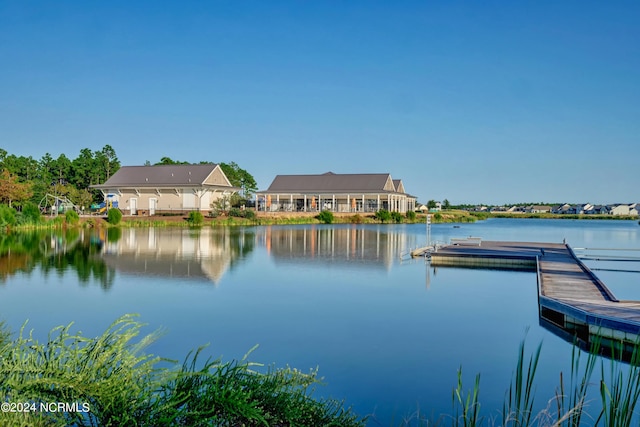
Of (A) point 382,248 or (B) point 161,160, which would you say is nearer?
(A) point 382,248

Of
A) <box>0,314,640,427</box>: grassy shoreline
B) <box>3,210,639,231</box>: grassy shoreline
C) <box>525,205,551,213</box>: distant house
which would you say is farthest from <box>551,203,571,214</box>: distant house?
<box>0,314,640,427</box>: grassy shoreline

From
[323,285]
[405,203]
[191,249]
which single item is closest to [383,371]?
[323,285]

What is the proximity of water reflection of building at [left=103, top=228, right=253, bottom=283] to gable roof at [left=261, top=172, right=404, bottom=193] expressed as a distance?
2656 centimetres

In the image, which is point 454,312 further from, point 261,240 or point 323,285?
point 261,240

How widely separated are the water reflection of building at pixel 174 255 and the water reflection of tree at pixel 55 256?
0.74 meters

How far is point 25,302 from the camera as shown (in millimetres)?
12336

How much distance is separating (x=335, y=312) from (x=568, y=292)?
557cm

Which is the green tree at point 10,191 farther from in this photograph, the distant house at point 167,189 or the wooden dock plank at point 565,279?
the wooden dock plank at point 565,279

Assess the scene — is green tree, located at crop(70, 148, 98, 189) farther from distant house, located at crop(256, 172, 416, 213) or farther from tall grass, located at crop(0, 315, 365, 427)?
tall grass, located at crop(0, 315, 365, 427)

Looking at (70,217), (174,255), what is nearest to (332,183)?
(70,217)

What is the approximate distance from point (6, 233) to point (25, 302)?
23847mm

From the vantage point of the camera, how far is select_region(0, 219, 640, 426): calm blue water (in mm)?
7605

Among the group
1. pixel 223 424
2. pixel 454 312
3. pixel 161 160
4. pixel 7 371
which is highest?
pixel 161 160

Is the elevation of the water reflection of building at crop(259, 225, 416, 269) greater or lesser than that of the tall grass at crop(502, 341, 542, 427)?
lesser
